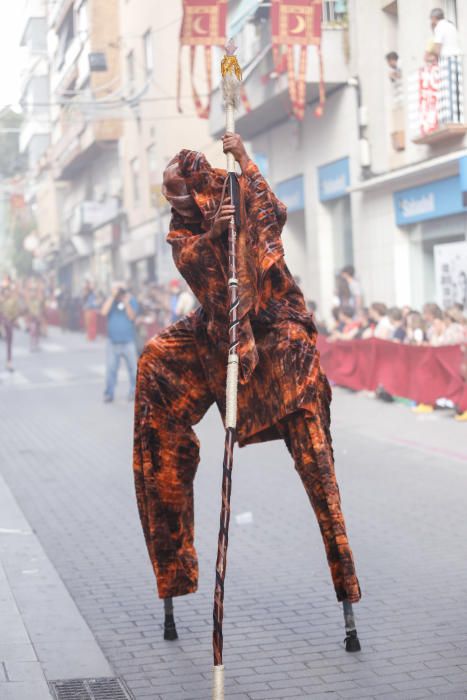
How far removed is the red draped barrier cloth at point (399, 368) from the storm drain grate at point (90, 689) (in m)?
9.03

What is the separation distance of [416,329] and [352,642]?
429 inches

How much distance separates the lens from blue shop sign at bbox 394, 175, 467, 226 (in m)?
18.6

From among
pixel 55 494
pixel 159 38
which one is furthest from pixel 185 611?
pixel 159 38

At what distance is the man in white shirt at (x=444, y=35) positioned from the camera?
55.5ft

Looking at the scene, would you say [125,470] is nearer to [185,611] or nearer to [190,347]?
[185,611]

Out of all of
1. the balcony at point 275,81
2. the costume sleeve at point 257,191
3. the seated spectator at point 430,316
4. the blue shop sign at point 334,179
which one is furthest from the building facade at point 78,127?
the costume sleeve at point 257,191

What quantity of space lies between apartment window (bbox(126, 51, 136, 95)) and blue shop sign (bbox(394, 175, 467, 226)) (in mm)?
18334

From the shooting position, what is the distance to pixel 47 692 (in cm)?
441

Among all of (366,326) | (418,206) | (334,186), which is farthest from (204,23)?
(366,326)

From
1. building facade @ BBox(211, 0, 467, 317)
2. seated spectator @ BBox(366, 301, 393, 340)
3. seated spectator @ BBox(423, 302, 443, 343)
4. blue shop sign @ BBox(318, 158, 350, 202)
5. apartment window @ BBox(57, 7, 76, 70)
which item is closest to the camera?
seated spectator @ BBox(423, 302, 443, 343)

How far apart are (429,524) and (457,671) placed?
3.12 meters

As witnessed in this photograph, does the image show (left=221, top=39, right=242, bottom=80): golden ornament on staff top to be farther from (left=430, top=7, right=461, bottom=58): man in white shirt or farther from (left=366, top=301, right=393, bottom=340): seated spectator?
(left=430, top=7, right=461, bottom=58): man in white shirt

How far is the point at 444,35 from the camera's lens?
55.7 ft

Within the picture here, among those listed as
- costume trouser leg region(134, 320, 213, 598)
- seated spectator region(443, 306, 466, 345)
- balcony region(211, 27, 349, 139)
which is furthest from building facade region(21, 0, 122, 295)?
costume trouser leg region(134, 320, 213, 598)
